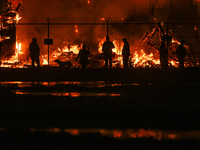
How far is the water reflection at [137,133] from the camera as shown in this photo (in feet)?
23.4

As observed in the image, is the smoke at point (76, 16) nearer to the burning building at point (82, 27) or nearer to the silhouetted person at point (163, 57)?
the burning building at point (82, 27)

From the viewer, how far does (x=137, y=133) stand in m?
7.50

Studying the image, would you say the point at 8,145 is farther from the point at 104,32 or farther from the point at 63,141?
the point at 104,32

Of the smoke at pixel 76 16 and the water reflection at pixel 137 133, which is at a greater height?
the smoke at pixel 76 16

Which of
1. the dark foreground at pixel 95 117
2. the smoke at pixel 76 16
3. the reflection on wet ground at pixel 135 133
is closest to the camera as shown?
the dark foreground at pixel 95 117

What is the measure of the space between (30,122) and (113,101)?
12.9 feet

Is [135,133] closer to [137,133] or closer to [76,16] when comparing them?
[137,133]

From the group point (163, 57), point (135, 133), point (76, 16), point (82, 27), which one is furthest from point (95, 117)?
point (76, 16)

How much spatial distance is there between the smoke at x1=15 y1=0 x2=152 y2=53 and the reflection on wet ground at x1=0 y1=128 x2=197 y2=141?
105 feet

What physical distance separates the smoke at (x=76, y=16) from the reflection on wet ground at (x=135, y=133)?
31933mm

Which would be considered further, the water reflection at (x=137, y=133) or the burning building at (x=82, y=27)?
the burning building at (x=82, y=27)

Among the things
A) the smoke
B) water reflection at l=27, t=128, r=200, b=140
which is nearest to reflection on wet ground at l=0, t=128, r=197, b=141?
water reflection at l=27, t=128, r=200, b=140

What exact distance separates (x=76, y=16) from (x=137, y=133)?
36.8 metres

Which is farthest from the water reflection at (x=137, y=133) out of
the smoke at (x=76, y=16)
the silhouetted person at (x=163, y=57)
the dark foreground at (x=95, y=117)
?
the smoke at (x=76, y=16)
